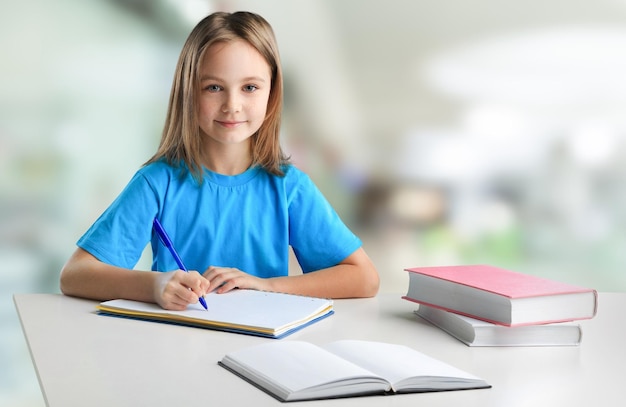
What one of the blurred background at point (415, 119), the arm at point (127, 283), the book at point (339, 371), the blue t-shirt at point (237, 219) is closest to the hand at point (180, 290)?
the arm at point (127, 283)

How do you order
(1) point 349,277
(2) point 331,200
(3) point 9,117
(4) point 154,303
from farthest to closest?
(2) point 331,200
(3) point 9,117
(1) point 349,277
(4) point 154,303

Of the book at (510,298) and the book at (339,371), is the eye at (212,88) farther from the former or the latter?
the book at (339,371)

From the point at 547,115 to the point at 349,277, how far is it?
2.28 metres

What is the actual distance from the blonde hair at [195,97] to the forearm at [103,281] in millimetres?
305

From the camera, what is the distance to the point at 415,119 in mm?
3371

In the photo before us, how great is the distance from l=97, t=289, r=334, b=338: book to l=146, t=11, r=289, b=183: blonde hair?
17.0 inches

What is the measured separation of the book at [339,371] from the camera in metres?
0.74

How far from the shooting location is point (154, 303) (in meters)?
1.17

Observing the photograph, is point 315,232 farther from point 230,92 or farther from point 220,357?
point 220,357

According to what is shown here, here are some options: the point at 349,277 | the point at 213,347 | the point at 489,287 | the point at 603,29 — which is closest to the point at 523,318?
the point at 489,287

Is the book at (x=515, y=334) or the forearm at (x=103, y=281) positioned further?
the forearm at (x=103, y=281)

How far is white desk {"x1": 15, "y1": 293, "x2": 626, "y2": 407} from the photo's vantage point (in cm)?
75

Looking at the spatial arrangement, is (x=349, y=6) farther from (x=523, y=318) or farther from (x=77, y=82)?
(x=523, y=318)

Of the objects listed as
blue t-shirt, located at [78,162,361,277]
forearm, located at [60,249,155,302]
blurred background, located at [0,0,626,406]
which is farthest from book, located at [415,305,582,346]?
blurred background, located at [0,0,626,406]
